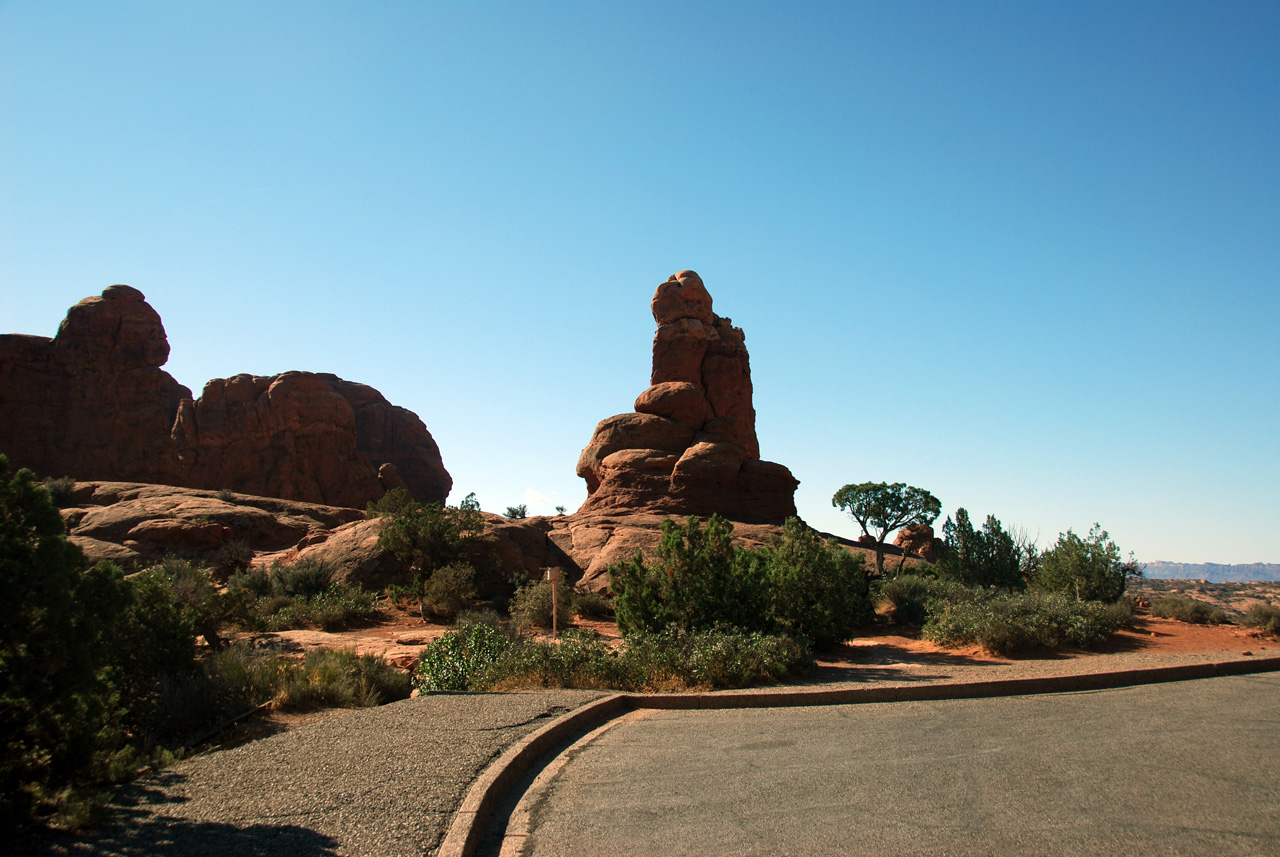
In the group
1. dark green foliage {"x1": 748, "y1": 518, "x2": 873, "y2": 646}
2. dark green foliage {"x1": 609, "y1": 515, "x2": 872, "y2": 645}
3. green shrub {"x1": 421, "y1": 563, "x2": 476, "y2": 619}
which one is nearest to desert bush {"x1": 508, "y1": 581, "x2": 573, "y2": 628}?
green shrub {"x1": 421, "y1": 563, "x2": 476, "y2": 619}

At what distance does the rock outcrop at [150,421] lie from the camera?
4634 cm

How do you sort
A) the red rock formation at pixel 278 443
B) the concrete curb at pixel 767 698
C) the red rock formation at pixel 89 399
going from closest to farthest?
the concrete curb at pixel 767 698
the red rock formation at pixel 89 399
the red rock formation at pixel 278 443

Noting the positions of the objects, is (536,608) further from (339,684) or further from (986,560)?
(986,560)

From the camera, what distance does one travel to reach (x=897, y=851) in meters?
4.34

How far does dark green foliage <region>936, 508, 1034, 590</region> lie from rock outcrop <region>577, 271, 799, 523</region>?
7.52 m

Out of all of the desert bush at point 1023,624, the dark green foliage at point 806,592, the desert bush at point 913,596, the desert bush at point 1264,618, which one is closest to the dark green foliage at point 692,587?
the dark green foliage at point 806,592

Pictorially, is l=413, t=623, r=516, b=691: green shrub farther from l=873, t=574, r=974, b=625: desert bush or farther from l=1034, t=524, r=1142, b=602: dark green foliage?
l=1034, t=524, r=1142, b=602: dark green foliage

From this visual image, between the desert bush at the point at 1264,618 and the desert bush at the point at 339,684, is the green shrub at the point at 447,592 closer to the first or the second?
the desert bush at the point at 339,684

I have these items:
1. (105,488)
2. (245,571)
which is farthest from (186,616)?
(105,488)

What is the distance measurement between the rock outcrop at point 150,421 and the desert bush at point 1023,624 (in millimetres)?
42040

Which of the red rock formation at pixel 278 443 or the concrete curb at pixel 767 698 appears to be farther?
the red rock formation at pixel 278 443

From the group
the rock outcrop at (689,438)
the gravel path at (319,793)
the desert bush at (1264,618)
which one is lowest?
the gravel path at (319,793)

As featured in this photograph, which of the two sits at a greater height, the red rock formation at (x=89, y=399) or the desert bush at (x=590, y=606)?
the red rock formation at (x=89, y=399)

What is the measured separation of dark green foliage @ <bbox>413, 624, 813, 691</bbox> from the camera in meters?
10.0
